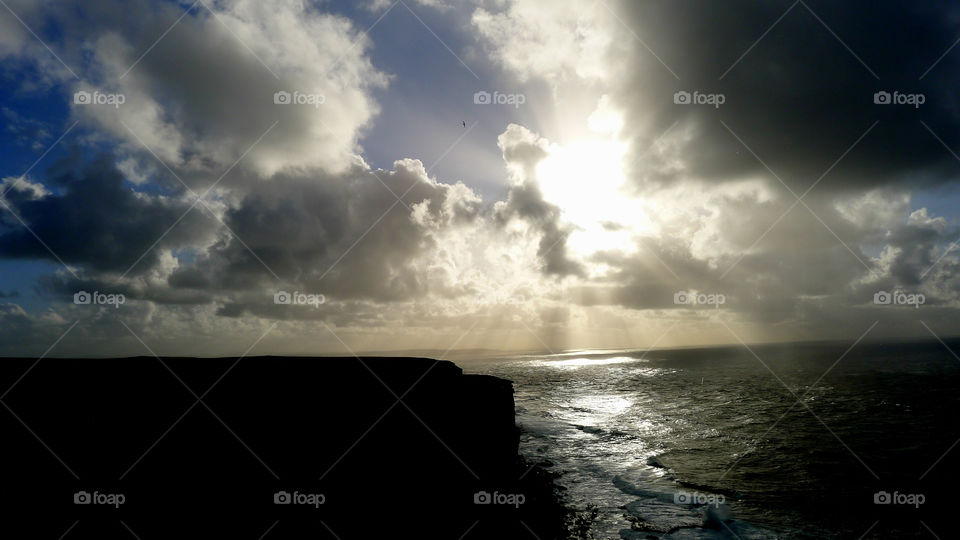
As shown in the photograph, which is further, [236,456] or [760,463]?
[760,463]

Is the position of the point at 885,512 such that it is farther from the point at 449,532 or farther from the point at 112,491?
the point at 112,491

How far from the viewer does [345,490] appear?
12.8 metres

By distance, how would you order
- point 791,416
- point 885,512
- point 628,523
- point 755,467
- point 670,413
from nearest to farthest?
1. point 628,523
2. point 885,512
3. point 755,467
4. point 791,416
5. point 670,413

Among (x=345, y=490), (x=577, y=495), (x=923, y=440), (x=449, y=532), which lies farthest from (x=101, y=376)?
(x=923, y=440)

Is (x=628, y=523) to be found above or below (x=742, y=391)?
below

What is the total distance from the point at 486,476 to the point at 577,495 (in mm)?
3948

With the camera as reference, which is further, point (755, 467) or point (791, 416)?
point (791, 416)

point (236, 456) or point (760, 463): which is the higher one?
point (236, 456)

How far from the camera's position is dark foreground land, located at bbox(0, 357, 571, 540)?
10672mm

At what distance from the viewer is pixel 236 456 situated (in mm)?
12016

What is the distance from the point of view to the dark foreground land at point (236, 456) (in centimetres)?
1067

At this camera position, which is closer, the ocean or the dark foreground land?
the dark foreground land

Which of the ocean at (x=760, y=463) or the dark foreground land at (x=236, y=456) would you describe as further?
the ocean at (x=760, y=463)

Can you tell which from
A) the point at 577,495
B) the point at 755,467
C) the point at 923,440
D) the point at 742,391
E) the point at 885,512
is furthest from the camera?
the point at 742,391
